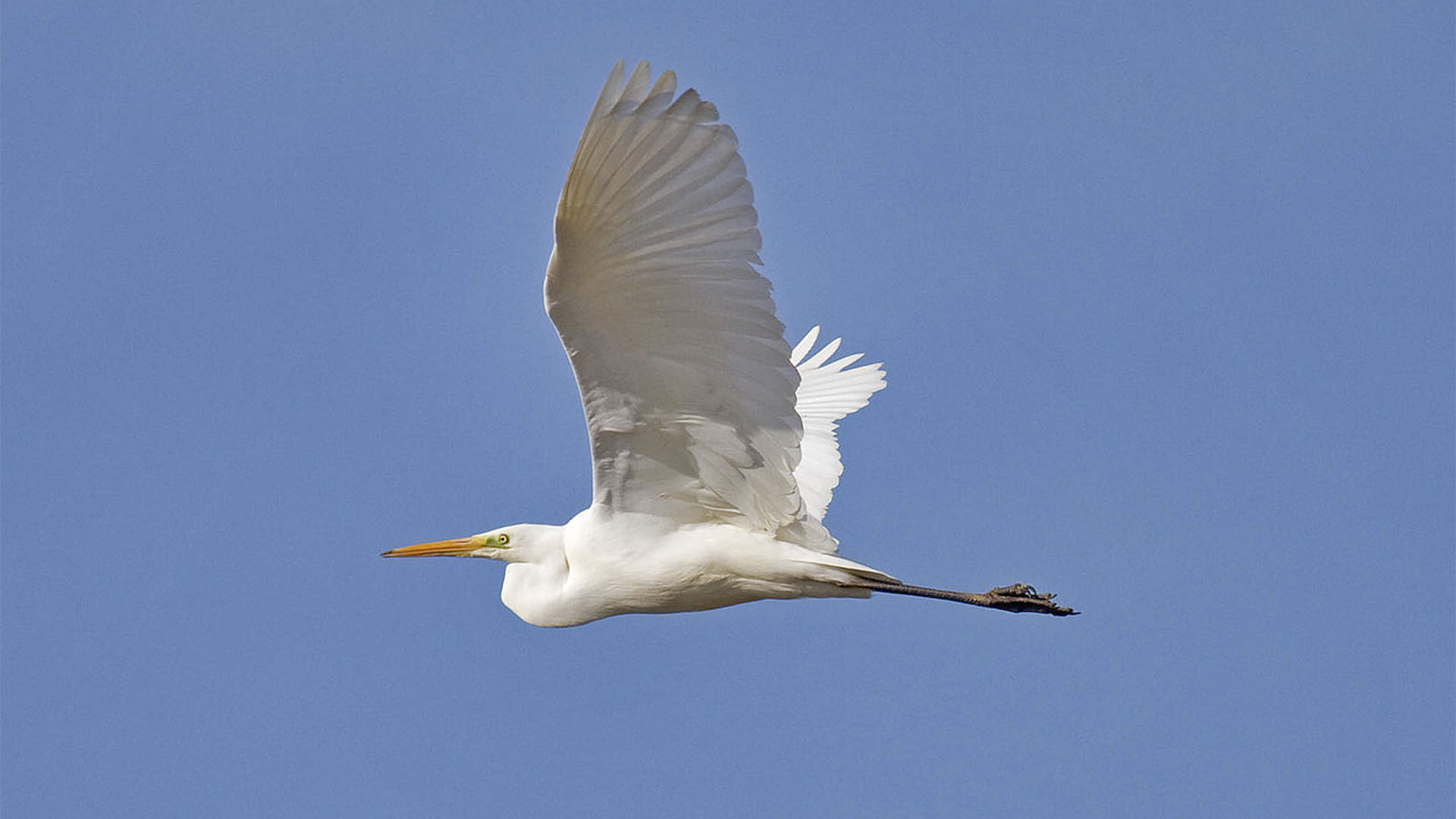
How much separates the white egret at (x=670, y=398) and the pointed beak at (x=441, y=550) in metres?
0.01

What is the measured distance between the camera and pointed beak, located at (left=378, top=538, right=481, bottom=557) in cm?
1055

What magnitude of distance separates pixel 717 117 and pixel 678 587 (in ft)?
10.5

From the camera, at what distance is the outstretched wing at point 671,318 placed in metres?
7.33

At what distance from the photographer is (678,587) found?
947cm

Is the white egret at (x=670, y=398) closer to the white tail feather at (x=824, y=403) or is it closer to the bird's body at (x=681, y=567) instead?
the bird's body at (x=681, y=567)

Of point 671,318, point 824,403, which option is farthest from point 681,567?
point 824,403

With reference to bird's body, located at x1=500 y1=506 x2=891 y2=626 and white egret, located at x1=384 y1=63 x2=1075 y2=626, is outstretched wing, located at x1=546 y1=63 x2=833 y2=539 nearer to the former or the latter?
white egret, located at x1=384 y1=63 x2=1075 y2=626

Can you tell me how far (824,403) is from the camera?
12117 mm

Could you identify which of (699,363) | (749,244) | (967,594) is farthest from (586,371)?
(967,594)

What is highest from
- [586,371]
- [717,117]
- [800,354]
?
[800,354]

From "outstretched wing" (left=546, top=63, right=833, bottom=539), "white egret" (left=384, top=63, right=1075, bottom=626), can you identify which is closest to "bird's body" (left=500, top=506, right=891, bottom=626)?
"white egret" (left=384, top=63, right=1075, bottom=626)

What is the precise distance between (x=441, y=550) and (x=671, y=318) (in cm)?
340

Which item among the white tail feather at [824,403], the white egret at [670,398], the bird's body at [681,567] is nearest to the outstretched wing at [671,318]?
the white egret at [670,398]

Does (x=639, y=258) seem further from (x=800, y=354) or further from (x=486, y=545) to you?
(x=800, y=354)
